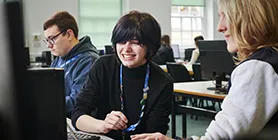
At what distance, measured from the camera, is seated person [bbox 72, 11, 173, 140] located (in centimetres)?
144

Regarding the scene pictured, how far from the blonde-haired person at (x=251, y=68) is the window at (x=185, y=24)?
8.49 metres

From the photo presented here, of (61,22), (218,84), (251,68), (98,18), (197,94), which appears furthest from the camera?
(98,18)

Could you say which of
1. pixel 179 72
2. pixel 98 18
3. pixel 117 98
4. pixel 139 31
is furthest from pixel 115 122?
pixel 98 18

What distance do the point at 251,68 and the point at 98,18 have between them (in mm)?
7739

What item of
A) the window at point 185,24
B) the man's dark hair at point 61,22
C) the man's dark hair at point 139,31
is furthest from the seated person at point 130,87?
the window at point 185,24

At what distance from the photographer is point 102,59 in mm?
1592

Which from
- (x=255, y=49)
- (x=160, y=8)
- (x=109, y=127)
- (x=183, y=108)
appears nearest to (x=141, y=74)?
(x=109, y=127)

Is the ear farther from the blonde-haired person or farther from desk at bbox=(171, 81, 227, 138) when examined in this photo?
the blonde-haired person

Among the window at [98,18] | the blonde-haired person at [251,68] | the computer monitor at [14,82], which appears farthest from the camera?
the window at [98,18]

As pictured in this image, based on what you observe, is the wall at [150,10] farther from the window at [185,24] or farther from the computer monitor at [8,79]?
the computer monitor at [8,79]

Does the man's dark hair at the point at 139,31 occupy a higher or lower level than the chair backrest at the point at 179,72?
higher

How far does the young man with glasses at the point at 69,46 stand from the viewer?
77.9 inches

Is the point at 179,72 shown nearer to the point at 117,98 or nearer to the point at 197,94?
the point at 197,94

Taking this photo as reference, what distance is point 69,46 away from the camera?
2.14 m
